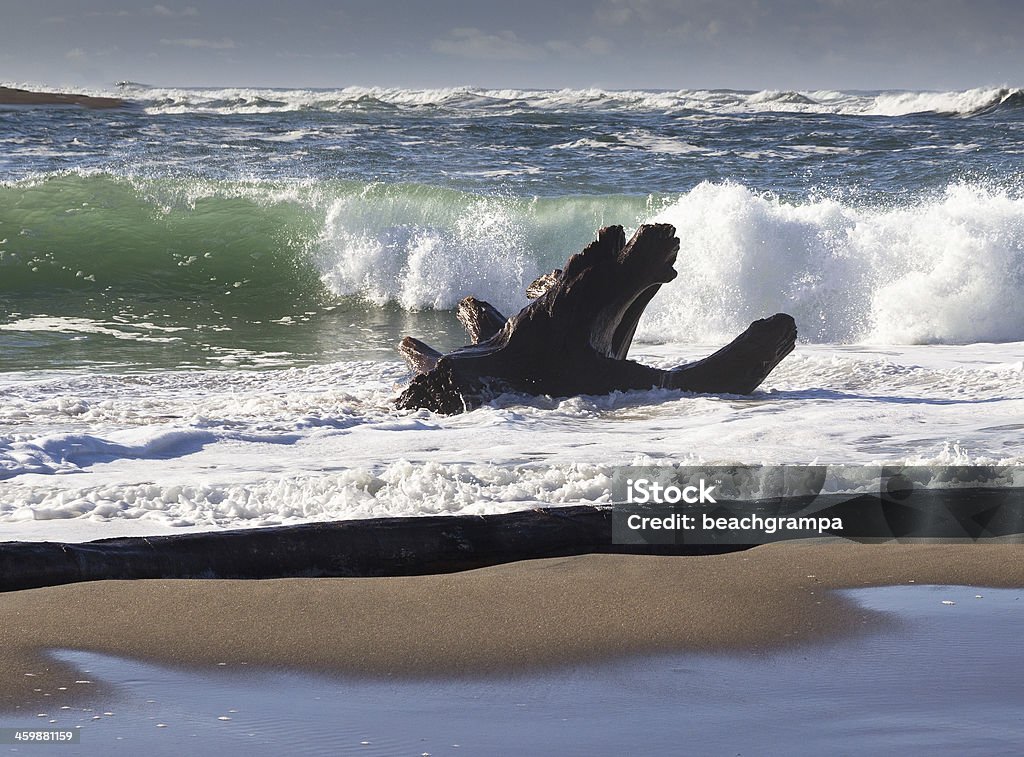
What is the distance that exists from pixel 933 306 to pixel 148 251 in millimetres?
10168

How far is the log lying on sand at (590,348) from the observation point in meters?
6.99

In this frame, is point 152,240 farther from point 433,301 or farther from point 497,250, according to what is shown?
point 497,250

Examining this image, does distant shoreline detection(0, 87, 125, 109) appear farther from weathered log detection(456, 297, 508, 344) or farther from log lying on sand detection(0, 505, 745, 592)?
log lying on sand detection(0, 505, 745, 592)

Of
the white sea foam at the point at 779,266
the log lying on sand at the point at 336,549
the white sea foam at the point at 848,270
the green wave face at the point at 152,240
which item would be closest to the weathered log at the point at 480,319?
the log lying on sand at the point at 336,549

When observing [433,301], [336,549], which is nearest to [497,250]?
[433,301]

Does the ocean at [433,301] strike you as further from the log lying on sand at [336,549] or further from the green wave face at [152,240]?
the log lying on sand at [336,549]

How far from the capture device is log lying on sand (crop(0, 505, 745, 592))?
364 centimetres

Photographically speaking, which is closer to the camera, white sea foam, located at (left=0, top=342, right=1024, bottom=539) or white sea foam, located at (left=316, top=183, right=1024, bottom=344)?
white sea foam, located at (left=0, top=342, right=1024, bottom=539)

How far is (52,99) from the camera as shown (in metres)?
37.5

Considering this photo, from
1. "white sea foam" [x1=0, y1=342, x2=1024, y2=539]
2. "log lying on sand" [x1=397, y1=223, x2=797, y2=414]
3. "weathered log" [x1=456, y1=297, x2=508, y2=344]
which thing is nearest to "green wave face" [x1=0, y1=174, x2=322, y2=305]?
"white sea foam" [x1=0, y1=342, x2=1024, y2=539]

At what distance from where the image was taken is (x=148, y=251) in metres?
16.8

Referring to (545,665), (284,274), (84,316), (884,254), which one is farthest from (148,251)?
(545,665)

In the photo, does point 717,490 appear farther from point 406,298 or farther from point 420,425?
point 406,298

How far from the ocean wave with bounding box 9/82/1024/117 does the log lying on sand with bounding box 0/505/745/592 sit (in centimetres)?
3263
